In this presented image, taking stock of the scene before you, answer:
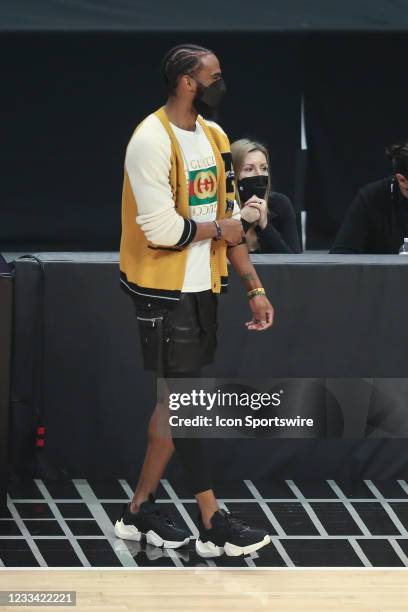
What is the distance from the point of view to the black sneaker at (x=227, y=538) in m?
4.11

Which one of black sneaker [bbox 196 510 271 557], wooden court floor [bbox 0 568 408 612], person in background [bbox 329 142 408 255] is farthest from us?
person in background [bbox 329 142 408 255]

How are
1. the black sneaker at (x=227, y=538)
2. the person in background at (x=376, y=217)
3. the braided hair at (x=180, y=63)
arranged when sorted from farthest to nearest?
the person in background at (x=376, y=217), the black sneaker at (x=227, y=538), the braided hair at (x=180, y=63)

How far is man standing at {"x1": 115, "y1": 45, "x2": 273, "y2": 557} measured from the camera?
3.93 metres

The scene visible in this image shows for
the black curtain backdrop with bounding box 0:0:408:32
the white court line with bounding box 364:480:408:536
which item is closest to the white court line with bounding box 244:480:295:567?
the white court line with bounding box 364:480:408:536

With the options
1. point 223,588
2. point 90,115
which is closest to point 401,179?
point 223,588

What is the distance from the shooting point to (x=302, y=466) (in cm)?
493

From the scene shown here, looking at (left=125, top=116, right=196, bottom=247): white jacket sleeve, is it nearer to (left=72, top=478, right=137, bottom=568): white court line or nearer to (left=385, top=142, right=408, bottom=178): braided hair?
(left=72, top=478, right=137, bottom=568): white court line

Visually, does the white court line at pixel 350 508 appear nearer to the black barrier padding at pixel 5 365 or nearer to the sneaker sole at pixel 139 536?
the sneaker sole at pixel 139 536

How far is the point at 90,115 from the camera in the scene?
29.5ft

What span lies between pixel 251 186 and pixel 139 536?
5.52 feet

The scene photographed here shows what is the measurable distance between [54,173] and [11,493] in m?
4.59

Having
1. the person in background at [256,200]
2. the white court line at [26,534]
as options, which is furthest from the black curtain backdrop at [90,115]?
the white court line at [26,534]

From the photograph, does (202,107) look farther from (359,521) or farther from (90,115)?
(90,115)

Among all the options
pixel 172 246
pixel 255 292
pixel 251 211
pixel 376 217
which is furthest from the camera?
pixel 376 217
